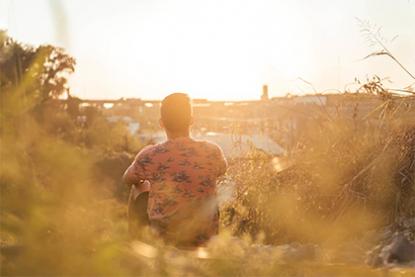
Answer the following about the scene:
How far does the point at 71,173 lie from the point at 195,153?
8.09 feet

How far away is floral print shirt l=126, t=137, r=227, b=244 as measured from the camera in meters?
3.44

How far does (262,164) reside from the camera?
6293mm

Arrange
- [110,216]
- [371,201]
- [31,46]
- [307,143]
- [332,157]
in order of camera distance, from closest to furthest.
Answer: [110,216]
[31,46]
[371,201]
[332,157]
[307,143]

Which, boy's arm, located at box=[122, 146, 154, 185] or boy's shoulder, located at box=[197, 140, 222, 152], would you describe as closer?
boy's arm, located at box=[122, 146, 154, 185]

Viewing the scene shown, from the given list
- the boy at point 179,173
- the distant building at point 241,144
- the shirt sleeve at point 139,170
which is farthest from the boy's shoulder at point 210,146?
the distant building at point 241,144

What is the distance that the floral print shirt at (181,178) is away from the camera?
11.3ft

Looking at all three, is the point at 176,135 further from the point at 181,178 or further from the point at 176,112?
the point at 181,178

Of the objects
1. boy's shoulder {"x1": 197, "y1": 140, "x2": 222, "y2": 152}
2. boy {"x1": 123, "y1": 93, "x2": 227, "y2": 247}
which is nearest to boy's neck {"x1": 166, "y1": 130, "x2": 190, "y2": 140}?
boy {"x1": 123, "y1": 93, "x2": 227, "y2": 247}

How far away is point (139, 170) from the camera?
361cm

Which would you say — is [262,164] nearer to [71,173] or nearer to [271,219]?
[271,219]

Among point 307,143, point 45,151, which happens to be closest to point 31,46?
point 45,151

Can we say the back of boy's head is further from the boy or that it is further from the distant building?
the distant building

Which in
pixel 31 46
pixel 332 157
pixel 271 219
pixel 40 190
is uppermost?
pixel 31 46

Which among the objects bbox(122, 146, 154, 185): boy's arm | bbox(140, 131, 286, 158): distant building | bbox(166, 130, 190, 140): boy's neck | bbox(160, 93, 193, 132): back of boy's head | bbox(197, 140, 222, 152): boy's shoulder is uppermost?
bbox(160, 93, 193, 132): back of boy's head
